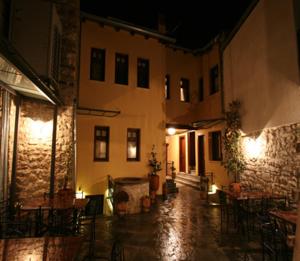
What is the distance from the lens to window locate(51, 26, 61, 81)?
541 cm

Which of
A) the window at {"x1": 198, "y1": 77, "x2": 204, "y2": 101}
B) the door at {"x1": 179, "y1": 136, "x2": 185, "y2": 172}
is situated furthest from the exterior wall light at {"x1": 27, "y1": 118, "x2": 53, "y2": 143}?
the door at {"x1": 179, "y1": 136, "x2": 185, "y2": 172}

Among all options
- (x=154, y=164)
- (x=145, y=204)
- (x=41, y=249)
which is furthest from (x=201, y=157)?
(x=41, y=249)

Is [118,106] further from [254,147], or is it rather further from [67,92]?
[254,147]

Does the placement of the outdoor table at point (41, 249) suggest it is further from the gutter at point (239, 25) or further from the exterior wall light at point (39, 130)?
the gutter at point (239, 25)

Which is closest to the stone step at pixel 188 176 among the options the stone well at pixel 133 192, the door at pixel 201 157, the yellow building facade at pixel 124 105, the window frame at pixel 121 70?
the door at pixel 201 157

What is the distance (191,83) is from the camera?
466 inches

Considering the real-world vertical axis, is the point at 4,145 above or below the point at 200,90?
below

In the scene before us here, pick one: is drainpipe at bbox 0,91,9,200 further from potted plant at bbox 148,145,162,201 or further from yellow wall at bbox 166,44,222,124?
yellow wall at bbox 166,44,222,124

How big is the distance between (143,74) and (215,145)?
455 cm

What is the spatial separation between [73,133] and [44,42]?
2309 millimetres

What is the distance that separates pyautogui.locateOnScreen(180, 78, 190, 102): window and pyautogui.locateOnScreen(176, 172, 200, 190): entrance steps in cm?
404

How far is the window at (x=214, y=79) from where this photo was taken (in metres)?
10.5

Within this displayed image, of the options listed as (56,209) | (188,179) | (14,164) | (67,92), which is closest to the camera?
(56,209)

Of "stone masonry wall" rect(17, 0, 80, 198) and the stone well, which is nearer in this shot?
"stone masonry wall" rect(17, 0, 80, 198)
